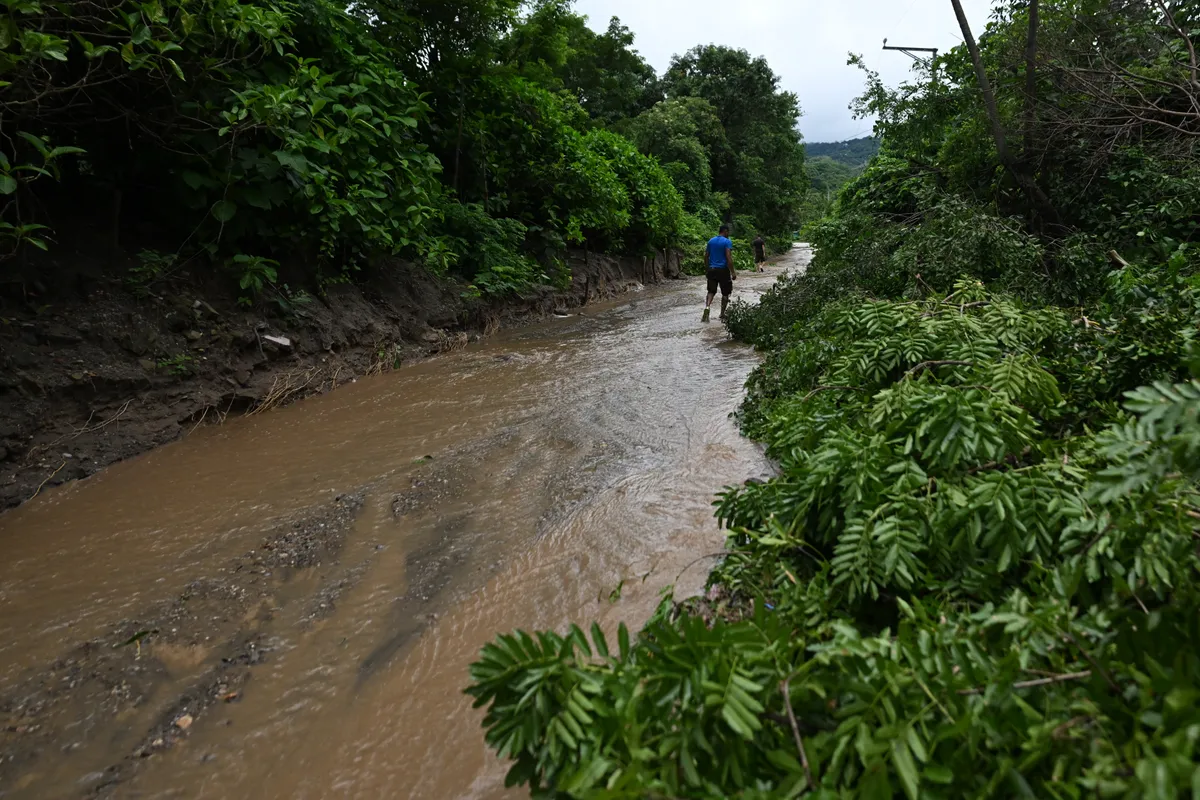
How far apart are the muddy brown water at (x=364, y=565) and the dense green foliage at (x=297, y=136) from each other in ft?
5.86

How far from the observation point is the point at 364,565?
3.11 m

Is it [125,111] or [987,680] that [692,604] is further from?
[125,111]

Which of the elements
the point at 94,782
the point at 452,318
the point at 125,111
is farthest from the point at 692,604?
the point at 452,318

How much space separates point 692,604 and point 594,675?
3.69 ft

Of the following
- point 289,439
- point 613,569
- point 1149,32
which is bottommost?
point 613,569

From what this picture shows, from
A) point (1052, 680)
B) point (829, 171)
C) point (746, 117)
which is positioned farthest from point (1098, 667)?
point (829, 171)

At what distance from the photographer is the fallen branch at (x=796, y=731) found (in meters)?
1.13

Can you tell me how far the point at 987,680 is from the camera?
1.21 m

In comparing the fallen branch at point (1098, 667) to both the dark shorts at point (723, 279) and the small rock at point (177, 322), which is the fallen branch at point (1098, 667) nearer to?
the small rock at point (177, 322)

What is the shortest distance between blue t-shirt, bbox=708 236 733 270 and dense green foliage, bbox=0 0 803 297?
8.93ft

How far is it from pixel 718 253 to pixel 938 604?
9.56 m

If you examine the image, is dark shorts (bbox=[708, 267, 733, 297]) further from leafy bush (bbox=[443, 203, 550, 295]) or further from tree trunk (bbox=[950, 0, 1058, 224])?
tree trunk (bbox=[950, 0, 1058, 224])

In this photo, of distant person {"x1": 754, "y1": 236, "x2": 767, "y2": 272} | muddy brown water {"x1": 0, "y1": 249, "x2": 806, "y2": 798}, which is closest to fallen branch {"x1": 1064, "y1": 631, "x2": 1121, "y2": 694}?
muddy brown water {"x1": 0, "y1": 249, "x2": 806, "y2": 798}

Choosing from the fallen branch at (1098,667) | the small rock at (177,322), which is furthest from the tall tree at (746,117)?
the fallen branch at (1098,667)
